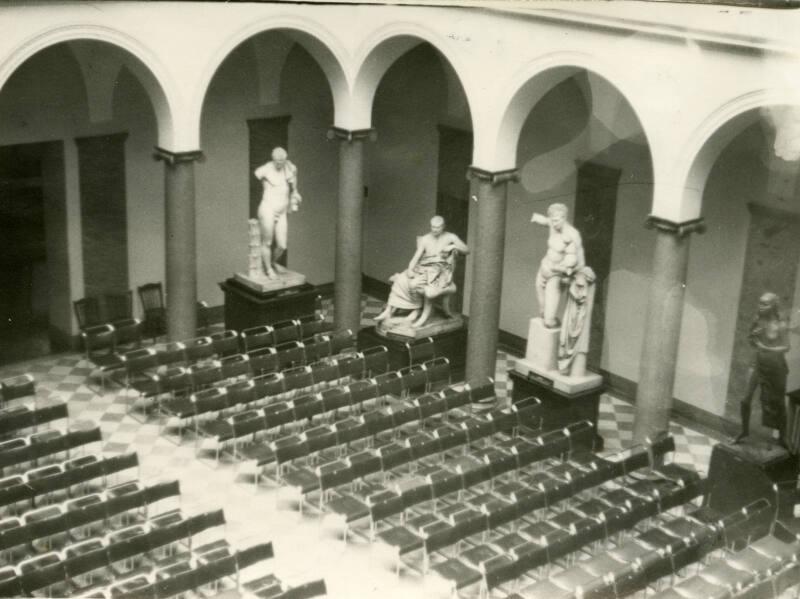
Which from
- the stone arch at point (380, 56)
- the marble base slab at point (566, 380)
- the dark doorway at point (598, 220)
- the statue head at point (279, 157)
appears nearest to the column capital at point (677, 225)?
the marble base slab at point (566, 380)

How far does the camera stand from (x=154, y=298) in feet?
67.9

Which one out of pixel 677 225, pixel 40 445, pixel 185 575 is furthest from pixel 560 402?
pixel 40 445

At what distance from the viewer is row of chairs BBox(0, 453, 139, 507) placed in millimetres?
13219

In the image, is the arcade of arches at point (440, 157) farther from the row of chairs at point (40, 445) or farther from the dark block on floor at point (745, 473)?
the row of chairs at point (40, 445)

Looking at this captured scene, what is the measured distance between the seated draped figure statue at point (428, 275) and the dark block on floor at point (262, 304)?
181cm

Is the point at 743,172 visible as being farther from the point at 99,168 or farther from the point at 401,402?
the point at 99,168

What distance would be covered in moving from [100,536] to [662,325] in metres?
7.78

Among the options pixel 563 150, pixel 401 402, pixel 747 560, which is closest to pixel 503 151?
pixel 563 150

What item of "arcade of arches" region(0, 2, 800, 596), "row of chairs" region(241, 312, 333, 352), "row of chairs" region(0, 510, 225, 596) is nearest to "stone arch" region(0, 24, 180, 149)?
"arcade of arches" region(0, 2, 800, 596)

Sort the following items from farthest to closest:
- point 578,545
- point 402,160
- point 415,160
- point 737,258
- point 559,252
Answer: point 402,160
point 415,160
point 737,258
point 559,252
point 578,545

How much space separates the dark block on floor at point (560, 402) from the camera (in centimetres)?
1644

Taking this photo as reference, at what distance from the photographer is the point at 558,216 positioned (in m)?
15.8

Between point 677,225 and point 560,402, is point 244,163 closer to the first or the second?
point 560,402

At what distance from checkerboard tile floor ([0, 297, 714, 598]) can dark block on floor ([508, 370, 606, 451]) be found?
926 millimetres
